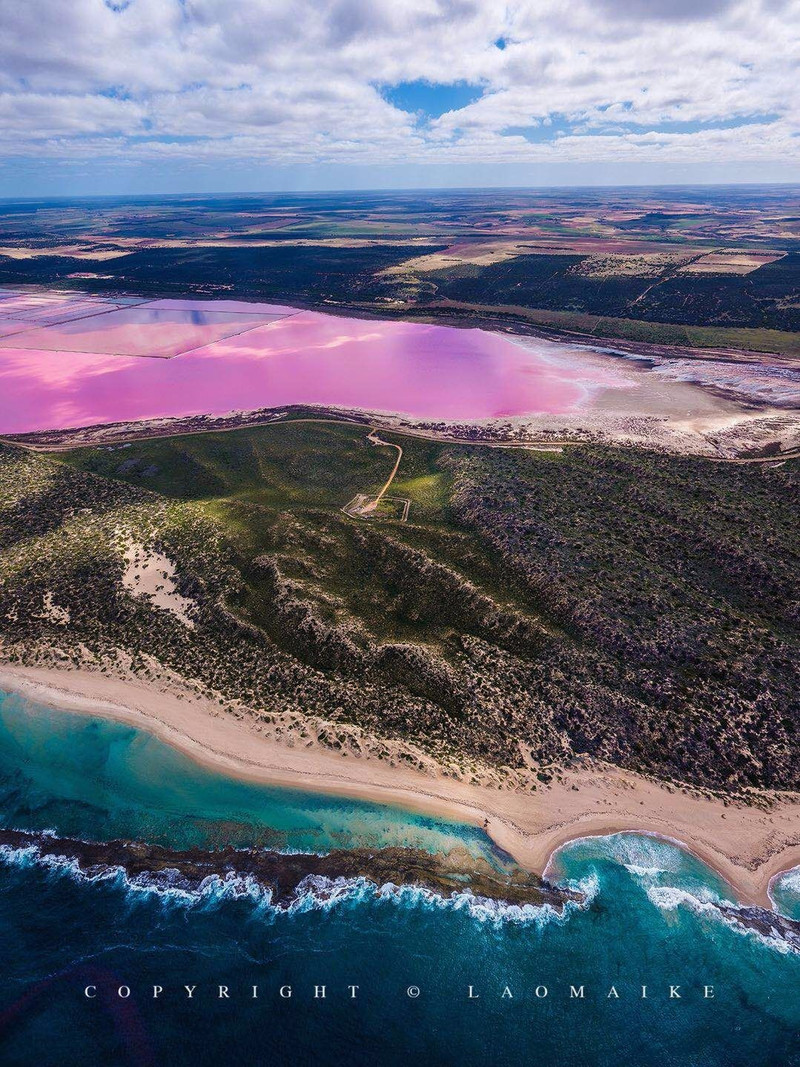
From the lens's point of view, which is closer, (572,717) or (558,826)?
(558,826)

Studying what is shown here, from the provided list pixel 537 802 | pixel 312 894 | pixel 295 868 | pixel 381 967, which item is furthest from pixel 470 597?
pixel 381 967

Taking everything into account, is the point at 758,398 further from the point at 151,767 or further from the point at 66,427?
the point at 66,427

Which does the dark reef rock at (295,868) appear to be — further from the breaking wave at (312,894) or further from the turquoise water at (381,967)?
the turquoise water at (381,967)

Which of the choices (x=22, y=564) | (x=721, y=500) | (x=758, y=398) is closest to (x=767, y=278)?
(x=758, y=398)

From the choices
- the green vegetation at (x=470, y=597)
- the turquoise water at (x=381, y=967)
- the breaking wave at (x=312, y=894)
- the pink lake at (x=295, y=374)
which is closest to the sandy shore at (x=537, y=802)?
the turquoise water at (x=381, y=967)

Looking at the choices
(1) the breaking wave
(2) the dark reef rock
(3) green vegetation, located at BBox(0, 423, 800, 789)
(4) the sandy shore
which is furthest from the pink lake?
(1) the breaking wave

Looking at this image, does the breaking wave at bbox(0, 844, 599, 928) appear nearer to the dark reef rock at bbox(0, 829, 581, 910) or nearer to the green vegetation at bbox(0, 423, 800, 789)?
the dark reef rock at bbox(0, 829, 581, 910)

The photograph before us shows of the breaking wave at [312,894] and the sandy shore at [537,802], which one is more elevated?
the sandy shore at [537,802]
